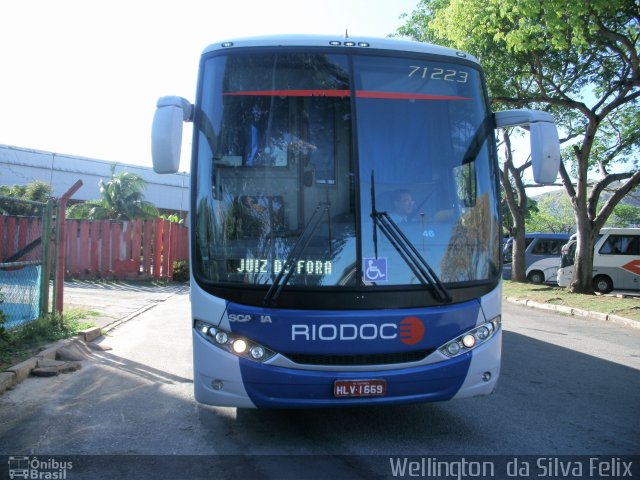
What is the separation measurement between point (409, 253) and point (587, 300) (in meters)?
13.2

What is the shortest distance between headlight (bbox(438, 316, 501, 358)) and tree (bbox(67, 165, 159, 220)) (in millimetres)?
25239

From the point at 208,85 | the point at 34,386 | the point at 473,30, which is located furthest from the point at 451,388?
the point at 473,30

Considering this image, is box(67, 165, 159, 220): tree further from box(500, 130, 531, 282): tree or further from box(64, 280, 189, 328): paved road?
box(500, 130, 531, 282): tree

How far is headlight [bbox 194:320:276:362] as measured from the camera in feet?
13.3

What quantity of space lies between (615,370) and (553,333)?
338 centimetres

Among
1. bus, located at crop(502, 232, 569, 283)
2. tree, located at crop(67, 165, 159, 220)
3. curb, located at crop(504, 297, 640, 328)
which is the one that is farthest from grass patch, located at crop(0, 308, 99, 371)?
bus, located at crop(502, 232, 569, 283)

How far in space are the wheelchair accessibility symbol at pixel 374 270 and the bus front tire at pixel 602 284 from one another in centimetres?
2040

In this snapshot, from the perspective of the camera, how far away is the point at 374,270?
13.6ft

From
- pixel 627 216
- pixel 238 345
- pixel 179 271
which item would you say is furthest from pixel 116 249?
pixel 627 216

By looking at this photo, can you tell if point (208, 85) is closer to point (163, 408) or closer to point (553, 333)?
point (163, 408)

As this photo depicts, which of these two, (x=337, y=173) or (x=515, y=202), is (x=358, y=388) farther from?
(x=515, y=202)

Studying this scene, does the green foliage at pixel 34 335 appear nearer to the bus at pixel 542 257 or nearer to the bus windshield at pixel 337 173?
the bus windshield at pixel 337 173

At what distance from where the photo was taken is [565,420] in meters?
5.04

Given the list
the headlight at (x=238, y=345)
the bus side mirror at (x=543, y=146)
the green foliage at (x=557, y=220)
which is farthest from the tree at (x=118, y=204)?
the green foliage at (x=557, y=220)
